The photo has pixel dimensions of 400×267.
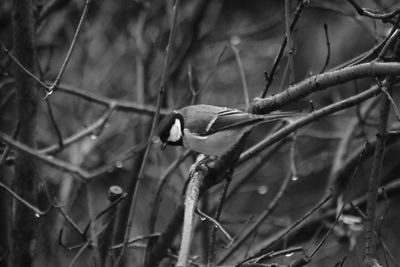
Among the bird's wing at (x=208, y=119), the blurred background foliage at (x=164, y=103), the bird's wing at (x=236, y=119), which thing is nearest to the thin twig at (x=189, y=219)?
the bird's wing at (x=236, y=119)

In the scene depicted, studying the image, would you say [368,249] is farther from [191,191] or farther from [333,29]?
[333,29]

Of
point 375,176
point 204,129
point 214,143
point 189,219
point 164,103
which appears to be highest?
point 164,103

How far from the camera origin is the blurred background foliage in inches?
214

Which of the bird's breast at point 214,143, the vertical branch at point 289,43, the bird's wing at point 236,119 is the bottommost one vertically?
the bird's breast at point 214,143

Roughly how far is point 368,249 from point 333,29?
5997mm

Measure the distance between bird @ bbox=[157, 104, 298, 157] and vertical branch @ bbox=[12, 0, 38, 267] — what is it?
2.87ft

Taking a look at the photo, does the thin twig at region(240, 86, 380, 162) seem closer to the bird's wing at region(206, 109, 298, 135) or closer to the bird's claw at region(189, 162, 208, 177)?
the bird's wing at region(206, 109, 298, 135)

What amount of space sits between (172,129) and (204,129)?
26 centimetres

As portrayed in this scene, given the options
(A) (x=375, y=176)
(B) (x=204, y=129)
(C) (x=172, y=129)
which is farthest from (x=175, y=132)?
(A) (x=375, y=176)

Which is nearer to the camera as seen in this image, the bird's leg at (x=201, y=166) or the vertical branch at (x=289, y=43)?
the vertical branch at (x=289, y=43)

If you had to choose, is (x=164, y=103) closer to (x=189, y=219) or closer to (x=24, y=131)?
(x=24, y=131)

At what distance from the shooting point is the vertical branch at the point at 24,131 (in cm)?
353

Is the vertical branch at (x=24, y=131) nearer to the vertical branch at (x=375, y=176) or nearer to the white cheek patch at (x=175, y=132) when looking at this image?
the white cheek patch at (x=175, y=132)

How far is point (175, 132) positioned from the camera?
4.00 metres
